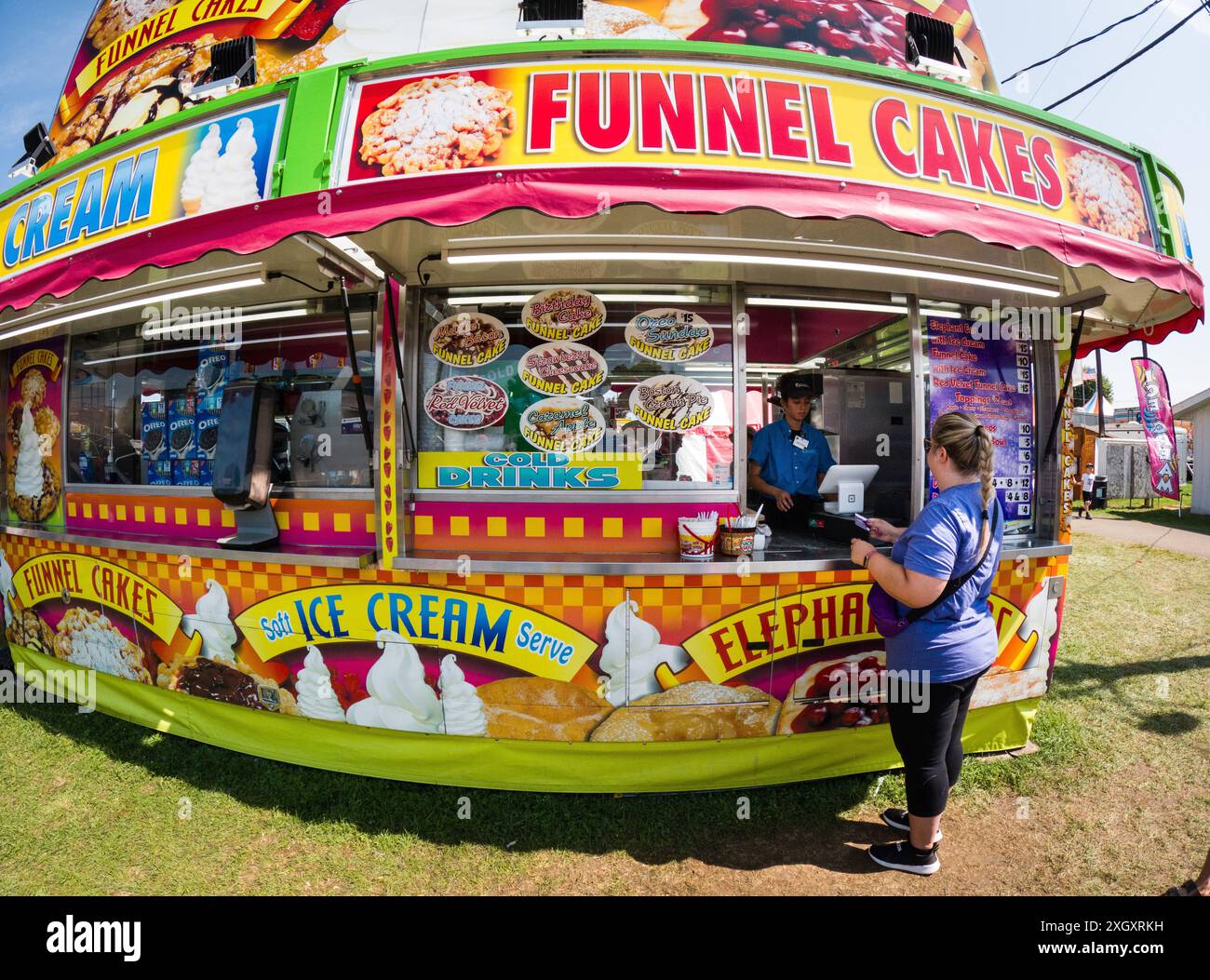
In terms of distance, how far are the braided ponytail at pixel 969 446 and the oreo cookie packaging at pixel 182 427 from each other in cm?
486

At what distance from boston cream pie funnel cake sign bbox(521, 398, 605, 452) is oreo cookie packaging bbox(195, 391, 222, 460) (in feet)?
8.09

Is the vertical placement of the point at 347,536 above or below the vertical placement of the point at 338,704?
above

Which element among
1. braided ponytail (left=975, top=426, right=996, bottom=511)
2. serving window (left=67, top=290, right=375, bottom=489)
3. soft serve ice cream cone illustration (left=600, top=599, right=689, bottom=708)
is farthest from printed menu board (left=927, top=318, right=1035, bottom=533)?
serving window (left=67, top=290, right=375, bottom=489)

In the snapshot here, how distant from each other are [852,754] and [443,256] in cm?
377

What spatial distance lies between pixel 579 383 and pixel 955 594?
227 cm

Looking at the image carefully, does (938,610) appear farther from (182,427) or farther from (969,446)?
(182,427)

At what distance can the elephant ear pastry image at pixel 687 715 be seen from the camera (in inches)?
A: 124

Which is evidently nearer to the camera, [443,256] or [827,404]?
[443,256]

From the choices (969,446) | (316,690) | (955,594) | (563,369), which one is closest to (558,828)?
(316,690)

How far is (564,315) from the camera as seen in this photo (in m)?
3.46

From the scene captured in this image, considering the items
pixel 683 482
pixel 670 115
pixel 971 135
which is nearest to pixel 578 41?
pixel 670 115

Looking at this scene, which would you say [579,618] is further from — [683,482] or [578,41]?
[578,41]

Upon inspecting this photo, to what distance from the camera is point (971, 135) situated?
9.21ft

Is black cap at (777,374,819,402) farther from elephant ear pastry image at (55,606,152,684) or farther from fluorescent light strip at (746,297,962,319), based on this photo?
elephant ear pastry image at (55,606,152,684)
